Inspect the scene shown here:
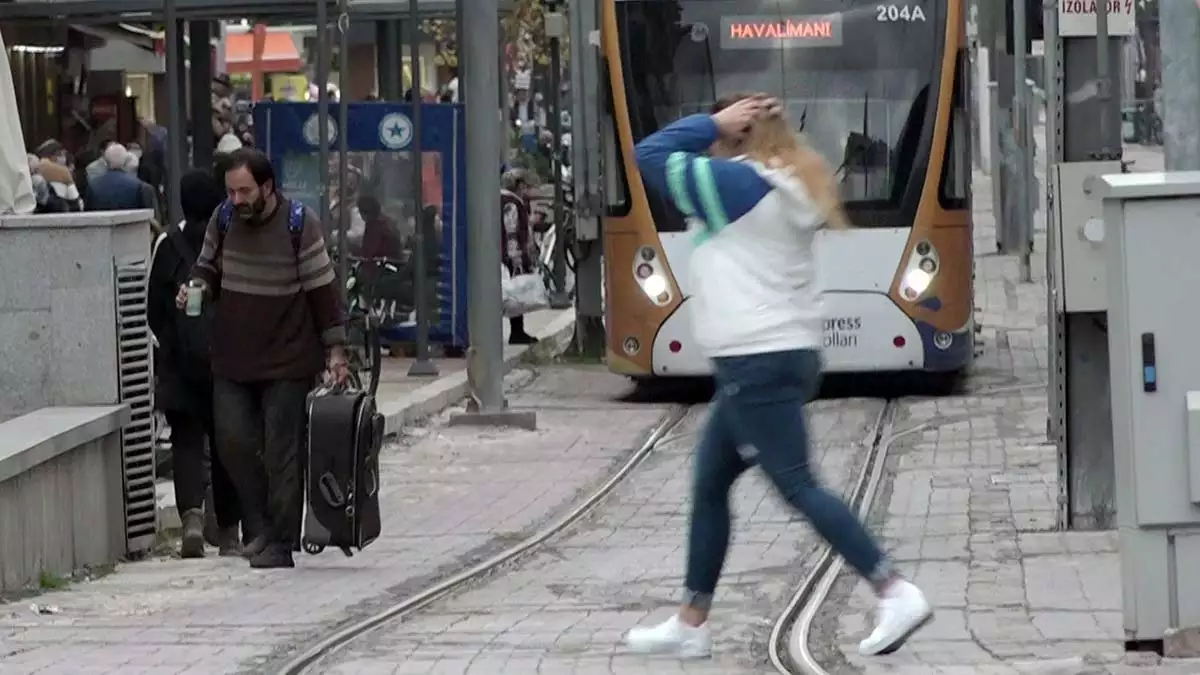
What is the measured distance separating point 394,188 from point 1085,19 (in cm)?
1007

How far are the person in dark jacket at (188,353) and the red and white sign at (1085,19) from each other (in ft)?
11.9

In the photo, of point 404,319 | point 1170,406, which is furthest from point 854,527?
point 404,319

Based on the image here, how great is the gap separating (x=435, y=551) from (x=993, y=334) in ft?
40.0

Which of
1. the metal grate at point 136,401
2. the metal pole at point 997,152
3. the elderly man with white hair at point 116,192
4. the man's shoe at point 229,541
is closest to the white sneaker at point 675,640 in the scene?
the man's shoe at point 229,541

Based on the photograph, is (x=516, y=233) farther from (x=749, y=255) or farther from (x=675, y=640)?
(x=749, y=255)

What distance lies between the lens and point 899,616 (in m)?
7.21

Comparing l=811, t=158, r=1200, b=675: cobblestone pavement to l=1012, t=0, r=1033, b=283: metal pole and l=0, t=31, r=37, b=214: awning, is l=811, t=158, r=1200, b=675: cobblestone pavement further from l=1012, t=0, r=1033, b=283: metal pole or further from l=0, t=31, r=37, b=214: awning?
l=1012, t=0, r=1033, b=283: metal pole

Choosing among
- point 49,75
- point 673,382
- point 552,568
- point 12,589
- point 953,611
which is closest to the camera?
point 953,611

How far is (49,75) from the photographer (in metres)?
30.7

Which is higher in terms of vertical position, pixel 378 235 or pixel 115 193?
pixel 115 193

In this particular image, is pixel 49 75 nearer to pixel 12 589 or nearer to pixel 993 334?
pixel 993 334

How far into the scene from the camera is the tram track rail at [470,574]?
7961 mm

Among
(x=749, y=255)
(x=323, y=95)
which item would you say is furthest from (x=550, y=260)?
(x=749, y=255)

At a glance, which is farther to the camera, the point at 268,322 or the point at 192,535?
the point at 192,535
